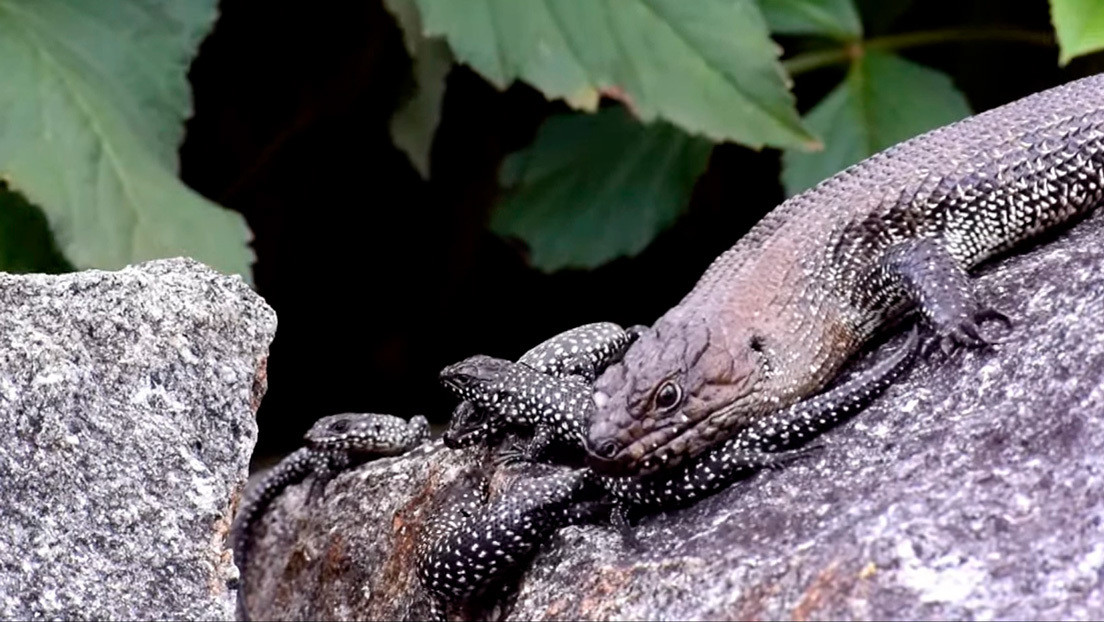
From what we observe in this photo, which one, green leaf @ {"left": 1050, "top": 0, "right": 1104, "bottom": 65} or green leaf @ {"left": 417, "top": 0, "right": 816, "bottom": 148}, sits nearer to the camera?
green leaf @ {"left": 1050, "top": 0, "right": 1104, "bottom": 65}

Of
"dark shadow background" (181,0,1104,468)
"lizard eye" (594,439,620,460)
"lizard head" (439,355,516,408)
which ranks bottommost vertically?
"dark shadow background" (181,0,1104,468)

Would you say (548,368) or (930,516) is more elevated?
(930,516)

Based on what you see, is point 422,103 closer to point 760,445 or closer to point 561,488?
point 561,488

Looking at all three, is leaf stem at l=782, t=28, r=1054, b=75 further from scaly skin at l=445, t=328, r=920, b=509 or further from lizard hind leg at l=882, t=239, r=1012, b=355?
scaly skin at l=445, t=328, r=920, b=509

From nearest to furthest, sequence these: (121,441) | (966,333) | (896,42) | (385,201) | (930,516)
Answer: (930,516) → (121,441) → (966,333) → (896,42) → (385,201)

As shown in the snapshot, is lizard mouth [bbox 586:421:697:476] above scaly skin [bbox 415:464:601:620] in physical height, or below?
above

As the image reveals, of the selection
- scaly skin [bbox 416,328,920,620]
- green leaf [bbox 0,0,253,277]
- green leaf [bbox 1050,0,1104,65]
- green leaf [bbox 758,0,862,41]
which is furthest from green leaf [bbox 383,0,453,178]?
green leaf [bbox 1050,0,1104,65]

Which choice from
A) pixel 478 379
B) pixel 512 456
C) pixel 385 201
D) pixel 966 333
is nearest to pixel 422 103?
pixel 478 379
